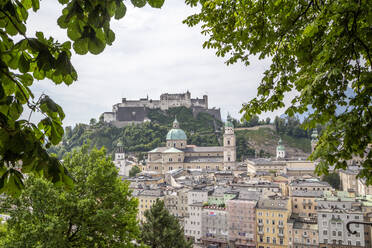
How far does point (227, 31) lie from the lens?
17.7 ft

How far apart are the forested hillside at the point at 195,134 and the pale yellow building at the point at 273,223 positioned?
43.5 m

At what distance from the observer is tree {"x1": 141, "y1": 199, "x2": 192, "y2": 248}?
22.7m

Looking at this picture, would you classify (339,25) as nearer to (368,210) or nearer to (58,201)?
(58,201)

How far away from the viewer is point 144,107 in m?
101

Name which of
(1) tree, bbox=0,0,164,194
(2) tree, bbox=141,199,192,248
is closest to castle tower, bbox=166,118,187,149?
(2) tree, bbox=141,199,192,248

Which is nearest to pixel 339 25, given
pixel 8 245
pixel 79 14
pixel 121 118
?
pixel 79 14

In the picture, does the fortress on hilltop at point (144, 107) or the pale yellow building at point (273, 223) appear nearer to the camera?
the pale yellow building at point (273, 223)

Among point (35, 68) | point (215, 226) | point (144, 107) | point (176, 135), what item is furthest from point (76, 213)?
point (144, 107)

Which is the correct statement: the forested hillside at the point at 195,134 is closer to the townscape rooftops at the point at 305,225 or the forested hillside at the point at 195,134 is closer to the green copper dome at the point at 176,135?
the green copper dome at the point at 176,135

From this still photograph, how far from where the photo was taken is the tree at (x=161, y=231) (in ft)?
74.4

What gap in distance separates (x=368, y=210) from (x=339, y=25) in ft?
112

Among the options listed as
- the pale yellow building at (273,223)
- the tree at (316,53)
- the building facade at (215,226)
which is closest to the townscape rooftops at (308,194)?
the pale yellow building at (273,223)

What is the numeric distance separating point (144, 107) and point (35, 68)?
328ft

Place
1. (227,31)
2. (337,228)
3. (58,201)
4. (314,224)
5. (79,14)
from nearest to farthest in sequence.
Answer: (79,14) < (227,31) < (58,201) < (337,228) < (314,224)
